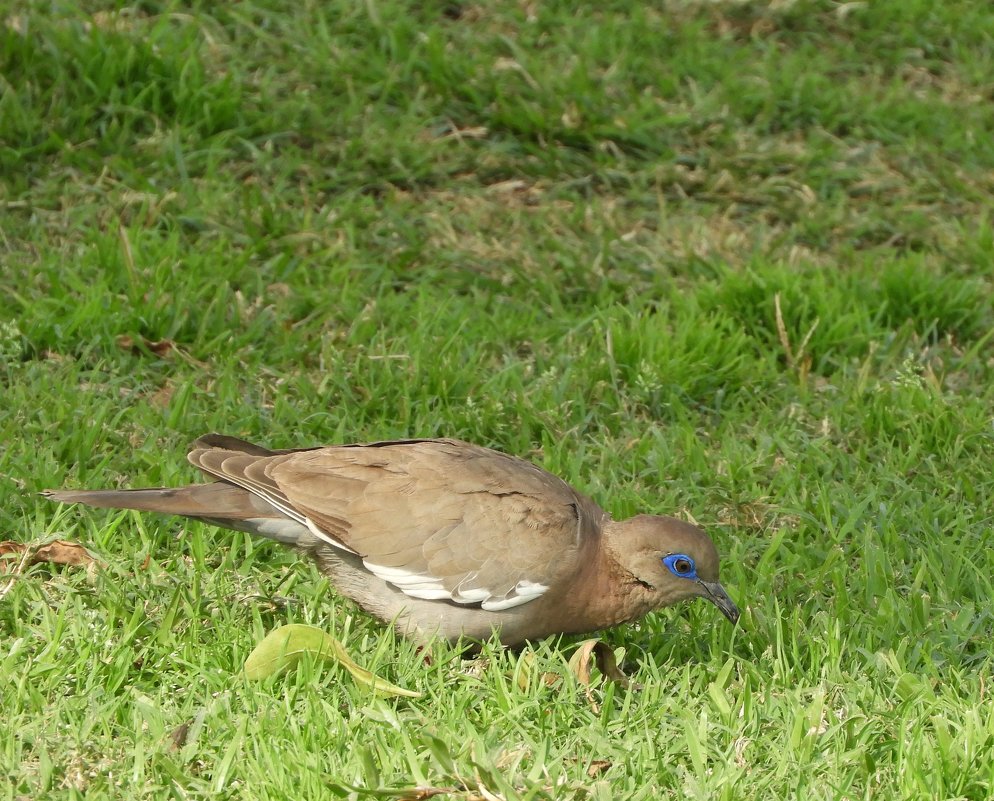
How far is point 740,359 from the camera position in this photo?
20.5 feet

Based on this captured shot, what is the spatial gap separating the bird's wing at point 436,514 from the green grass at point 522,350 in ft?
0.86

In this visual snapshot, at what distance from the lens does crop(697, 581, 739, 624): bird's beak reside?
461 cm

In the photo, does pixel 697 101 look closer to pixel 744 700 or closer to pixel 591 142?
pixel 591 142

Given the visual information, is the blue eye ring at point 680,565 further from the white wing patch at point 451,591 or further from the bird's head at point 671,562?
the white wing patch at point 451,591

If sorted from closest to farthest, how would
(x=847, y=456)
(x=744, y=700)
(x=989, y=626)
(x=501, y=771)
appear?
(x=501, y=771) → (x=744, y=700) → (x=989, y=626) → (x=847, y=456)

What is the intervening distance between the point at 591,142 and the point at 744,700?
4.36 m

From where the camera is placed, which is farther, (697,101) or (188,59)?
(697,101)

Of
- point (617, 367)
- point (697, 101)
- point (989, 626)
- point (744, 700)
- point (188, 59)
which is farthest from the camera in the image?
point (697, 101)

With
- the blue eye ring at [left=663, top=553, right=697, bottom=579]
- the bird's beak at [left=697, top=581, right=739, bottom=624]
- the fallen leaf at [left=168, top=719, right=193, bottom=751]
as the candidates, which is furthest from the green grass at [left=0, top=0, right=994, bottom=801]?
the blue eye ring at [left=663, top=553, right=697, bottom=579]

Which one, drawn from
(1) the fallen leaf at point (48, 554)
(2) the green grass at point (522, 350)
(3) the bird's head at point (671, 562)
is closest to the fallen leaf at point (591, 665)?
(2) the green grass at point (522, 350)

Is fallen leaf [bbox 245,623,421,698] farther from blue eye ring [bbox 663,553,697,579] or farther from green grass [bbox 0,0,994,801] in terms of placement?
blue eye ring [bbox 663,553,697,579]

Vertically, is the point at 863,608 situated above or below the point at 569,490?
below

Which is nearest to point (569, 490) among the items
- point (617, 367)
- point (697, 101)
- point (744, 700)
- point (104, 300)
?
point (744, 700)

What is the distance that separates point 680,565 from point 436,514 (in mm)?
830
